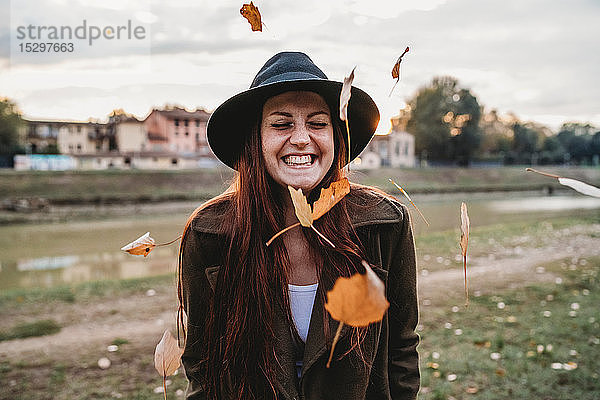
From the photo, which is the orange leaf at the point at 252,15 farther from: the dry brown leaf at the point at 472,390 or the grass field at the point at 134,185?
the grass field at the point at 134,185

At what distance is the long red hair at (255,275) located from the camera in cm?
146

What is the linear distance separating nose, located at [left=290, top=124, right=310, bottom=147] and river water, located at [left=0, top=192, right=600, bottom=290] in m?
7.34

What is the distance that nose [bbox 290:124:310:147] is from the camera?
1.36 meters

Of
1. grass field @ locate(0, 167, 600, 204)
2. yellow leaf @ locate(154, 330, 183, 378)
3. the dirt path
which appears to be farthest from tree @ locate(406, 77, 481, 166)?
yellow leaf @ locate(154, 330, 183, 378)

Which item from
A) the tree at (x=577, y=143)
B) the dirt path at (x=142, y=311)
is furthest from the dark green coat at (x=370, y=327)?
the tree at (x=577, y=143)

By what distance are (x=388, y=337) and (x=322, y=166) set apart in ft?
2.00

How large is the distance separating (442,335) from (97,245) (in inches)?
361

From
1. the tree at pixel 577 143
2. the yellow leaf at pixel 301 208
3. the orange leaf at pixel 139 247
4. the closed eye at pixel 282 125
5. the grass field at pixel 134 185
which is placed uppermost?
the tree at pixel 577 143

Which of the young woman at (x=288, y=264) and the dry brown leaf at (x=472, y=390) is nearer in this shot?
the young woman at (x=288, y=264)

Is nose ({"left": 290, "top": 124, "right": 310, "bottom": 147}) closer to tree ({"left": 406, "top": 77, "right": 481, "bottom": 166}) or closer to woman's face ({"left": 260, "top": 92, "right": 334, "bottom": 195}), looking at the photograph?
woman's face ({"left": 260, "top": 92, "right": 334, "bottom": 195})

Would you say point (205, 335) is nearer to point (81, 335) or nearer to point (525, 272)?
point (81, 335)

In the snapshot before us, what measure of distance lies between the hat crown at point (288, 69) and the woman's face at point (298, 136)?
5 centimetres

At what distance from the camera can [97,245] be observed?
37.6 feet

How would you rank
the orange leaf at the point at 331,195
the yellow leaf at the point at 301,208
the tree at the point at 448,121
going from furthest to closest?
the tree at the point at 448,121 < the orange leaf at the point at 331,195 < the yellow leaf at the point at 301,208
